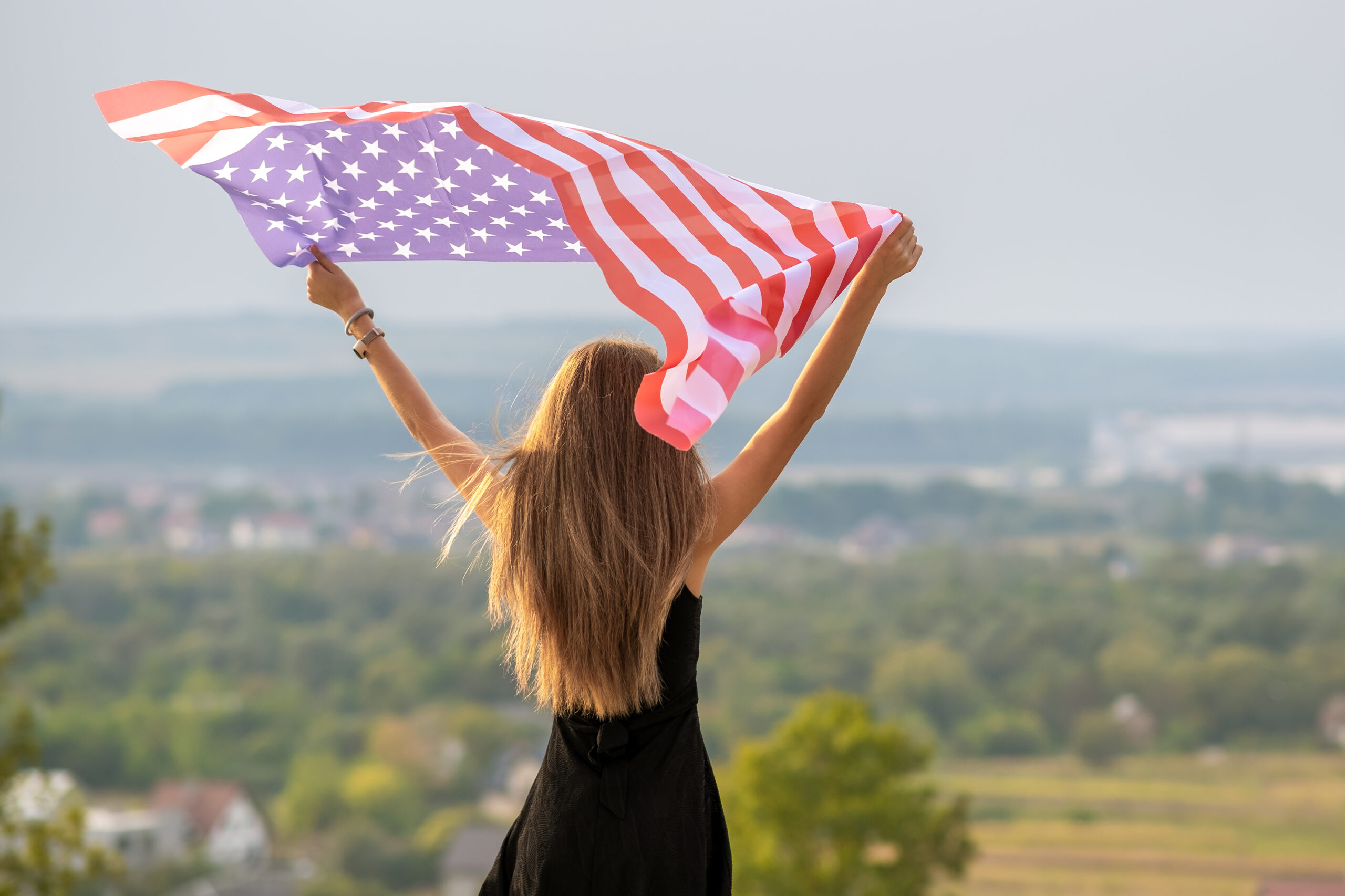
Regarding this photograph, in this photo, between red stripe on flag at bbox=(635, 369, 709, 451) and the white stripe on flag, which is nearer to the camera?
red stripe on flag at bbox=(635, 369, 709, 451)

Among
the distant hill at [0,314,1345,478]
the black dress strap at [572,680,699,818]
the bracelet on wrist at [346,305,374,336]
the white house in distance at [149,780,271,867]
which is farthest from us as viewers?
the distant hill at [0,314,1345,478]

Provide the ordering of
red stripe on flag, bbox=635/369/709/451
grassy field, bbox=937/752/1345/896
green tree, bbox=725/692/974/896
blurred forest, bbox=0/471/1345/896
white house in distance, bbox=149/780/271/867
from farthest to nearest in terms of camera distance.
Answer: blurred forest, bbox=0/471/1345/896 → white house in distance, bbox=149/780/271/867 → grassy field, bbox=937/752/1345/896 → green tree, bbox=725/692/974/896 → red stripe on flag, bbox=635/369/709/451

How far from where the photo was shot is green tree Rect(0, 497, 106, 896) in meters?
8.28

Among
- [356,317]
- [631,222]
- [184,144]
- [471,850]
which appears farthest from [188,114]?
[471,850]

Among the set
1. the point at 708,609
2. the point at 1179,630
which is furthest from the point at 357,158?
the point at 1179,630

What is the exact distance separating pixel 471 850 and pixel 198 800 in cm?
1951

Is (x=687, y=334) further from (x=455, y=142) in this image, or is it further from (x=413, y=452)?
(x=455, y=142)

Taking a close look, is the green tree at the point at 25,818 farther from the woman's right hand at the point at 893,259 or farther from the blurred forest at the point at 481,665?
the blurred forest at the point at 481,665

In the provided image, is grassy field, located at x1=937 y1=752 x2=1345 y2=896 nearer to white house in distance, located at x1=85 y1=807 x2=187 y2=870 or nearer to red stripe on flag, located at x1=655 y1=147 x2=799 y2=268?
white house in distance, located at x1=85 y1=807 x2=187 y2=870

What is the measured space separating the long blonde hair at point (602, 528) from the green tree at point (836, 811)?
17262mm

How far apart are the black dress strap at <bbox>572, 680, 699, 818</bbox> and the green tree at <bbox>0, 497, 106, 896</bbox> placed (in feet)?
24.0

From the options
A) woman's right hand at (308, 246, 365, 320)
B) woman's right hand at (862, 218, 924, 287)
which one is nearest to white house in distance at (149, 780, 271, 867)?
woman's right hand at (308, 246, 365, 320)

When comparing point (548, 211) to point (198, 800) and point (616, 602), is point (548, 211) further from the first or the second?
point (198, 800)

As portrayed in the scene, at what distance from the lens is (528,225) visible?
298cm
